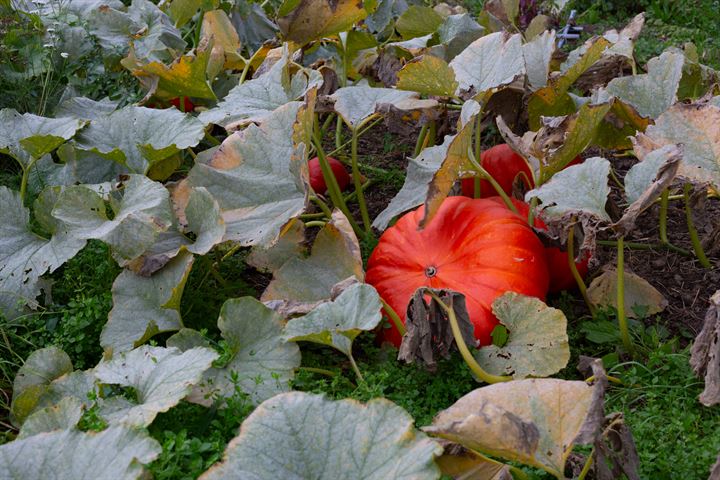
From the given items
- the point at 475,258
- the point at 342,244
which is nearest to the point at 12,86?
the point at 342,244

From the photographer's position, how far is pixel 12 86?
312cm

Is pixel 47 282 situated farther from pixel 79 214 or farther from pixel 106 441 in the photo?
pixel 106 441

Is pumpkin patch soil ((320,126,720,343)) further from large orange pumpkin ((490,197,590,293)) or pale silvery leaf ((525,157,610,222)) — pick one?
pale silvery leaf ((525,157,610,222))

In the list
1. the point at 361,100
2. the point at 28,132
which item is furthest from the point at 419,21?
the point at 28,132

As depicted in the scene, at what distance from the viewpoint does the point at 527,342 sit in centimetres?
203

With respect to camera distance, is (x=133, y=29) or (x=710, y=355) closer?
(x=710, y=355)

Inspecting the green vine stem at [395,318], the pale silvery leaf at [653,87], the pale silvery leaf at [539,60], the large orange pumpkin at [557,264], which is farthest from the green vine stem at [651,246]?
the green vine stem at [395,318]

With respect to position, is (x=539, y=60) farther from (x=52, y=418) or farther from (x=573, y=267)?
(x=52, y=418)

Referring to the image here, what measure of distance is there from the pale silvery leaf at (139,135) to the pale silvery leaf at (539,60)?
37.5 inches

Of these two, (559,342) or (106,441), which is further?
(559,342)

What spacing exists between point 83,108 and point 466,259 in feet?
4.73

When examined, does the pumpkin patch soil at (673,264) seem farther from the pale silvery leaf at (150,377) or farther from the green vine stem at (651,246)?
the pale silvery leaf at (150,377)

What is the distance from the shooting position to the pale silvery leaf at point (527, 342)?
1.97m

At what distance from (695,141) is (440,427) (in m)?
1.09
